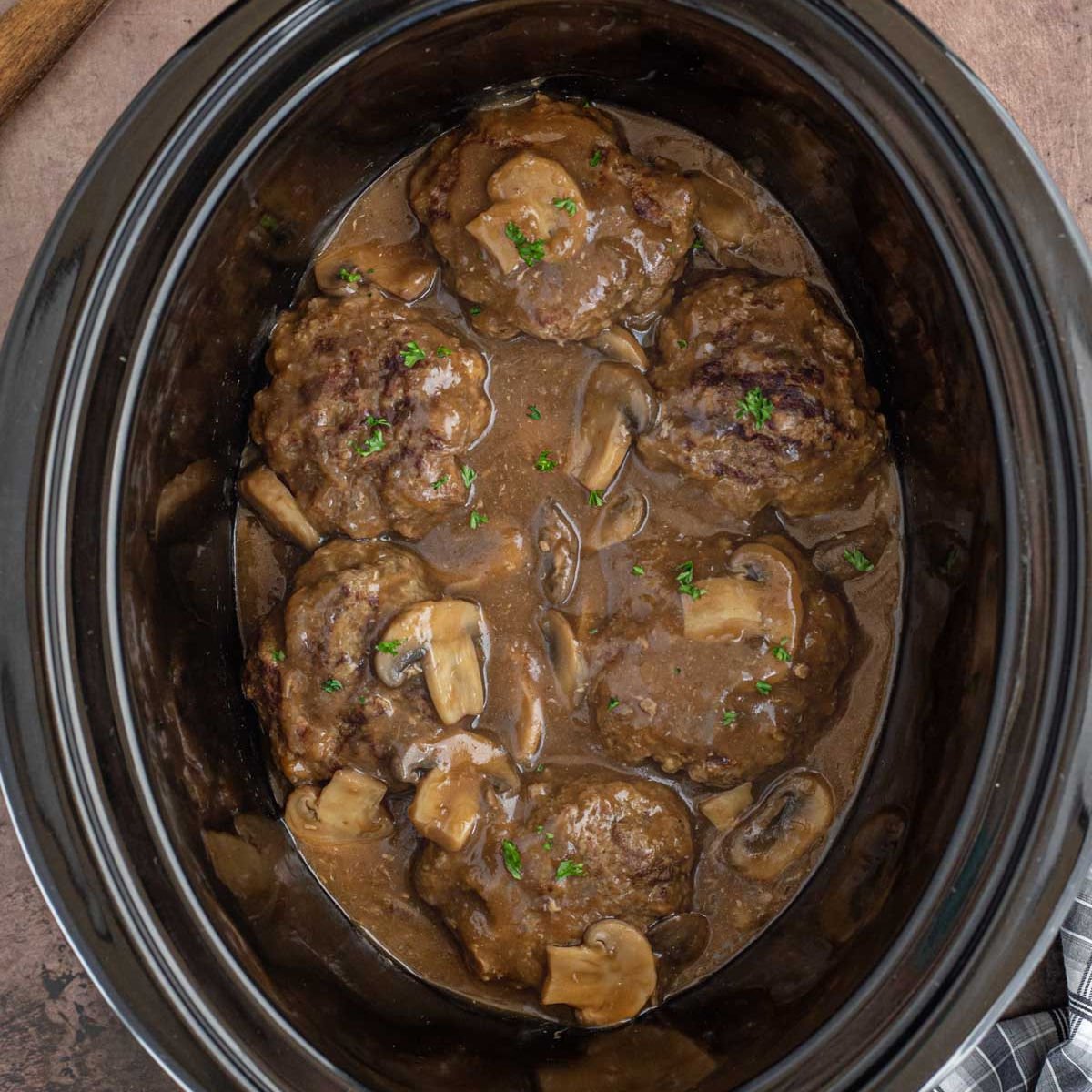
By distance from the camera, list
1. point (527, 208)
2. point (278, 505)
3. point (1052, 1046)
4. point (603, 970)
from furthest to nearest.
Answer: point (1052, 1046)
point (278, 505)
point (603, 970)
point (527, 208)

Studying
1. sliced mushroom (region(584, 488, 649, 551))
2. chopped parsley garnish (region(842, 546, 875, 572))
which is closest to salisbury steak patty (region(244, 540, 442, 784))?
sliced mushroom (region(584, 488, 649, 551))

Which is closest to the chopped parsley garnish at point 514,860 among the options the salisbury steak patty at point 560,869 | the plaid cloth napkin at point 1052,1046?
the salisbury steak patty at point 560,869

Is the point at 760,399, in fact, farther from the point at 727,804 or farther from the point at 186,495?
the point at 186,495

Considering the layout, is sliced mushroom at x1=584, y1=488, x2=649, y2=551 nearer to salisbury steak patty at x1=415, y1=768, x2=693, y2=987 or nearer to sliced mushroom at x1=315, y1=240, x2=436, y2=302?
A: salisbury steak patty at x1=415, y1=768, x2=693, y2=987

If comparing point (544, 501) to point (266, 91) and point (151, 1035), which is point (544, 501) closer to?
point (266, 91)

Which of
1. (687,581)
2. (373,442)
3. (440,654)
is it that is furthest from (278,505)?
(687,581)

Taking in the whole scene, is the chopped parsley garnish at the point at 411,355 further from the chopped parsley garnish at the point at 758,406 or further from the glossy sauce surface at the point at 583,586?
the chopped parsley garnish at the point at 758,406
